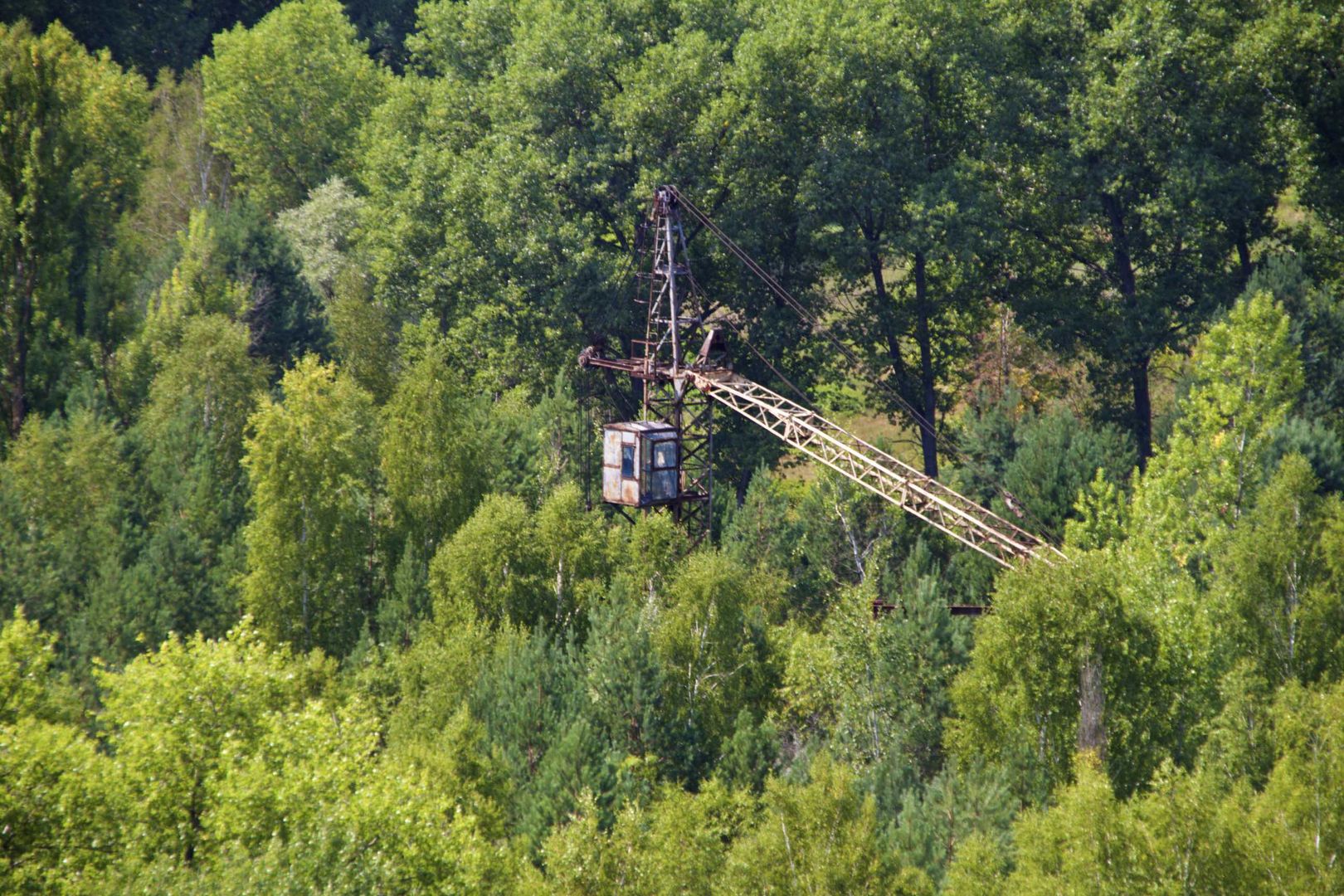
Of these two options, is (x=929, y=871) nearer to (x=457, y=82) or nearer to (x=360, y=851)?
(x=360, y=851)

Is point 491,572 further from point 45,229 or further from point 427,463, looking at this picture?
point 45,229

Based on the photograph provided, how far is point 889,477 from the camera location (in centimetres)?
5209

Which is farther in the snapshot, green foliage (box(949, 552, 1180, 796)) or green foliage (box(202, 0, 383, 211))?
green foliage (box(202, 0, 383, 211))

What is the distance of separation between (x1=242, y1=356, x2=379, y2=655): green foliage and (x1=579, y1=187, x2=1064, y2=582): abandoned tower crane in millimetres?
9006

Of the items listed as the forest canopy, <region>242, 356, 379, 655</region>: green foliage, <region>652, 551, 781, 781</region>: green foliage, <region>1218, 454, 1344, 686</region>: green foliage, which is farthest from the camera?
<region>242, 356, 379, 655</region>: green foliage

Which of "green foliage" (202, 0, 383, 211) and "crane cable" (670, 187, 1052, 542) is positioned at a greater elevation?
"green foliage" (202, 0, 383, 211)

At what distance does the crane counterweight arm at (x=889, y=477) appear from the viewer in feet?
161

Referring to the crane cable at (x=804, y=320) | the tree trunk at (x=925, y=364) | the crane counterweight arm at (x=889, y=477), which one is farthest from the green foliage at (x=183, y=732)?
the tree trunk at (x=925, y=364)

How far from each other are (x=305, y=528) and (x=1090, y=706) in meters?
26.0

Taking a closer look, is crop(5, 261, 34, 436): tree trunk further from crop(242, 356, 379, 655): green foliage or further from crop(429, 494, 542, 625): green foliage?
crop(429, 494, 542, 625): green foliage

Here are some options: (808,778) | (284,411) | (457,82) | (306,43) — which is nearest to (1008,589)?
(808,778)

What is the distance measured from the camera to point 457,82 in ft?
237

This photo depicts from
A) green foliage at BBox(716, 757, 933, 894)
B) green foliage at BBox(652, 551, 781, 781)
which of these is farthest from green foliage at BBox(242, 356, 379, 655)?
green foliage at BBox(716, 757, 933, 894)

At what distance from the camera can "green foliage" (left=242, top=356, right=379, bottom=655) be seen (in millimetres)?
51219
